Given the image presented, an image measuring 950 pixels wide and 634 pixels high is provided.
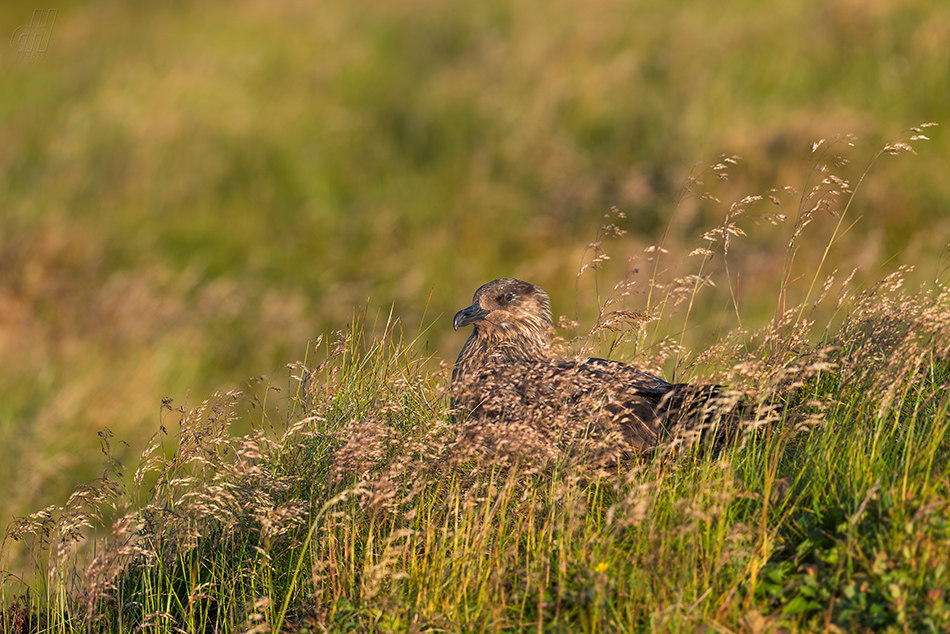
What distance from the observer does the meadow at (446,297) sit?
2920mm

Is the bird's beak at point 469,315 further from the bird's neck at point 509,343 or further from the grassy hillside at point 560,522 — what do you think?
the grassy hillside at point 560,522

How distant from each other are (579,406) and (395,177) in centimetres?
902

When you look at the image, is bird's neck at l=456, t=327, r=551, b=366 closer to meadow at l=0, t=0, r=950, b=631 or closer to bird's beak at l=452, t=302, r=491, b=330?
bird's beak at l=452, t=302, r=491, b=330

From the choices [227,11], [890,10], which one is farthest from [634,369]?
[227,11]

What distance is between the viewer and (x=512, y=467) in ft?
10.5

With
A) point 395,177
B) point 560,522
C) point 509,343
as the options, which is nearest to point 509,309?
point 509,343

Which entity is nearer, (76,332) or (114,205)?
(76,332)

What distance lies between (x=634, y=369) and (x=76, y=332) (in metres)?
8.65

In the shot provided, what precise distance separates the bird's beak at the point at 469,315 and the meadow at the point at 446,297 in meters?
0.35

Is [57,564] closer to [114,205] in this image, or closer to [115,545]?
[115,545]

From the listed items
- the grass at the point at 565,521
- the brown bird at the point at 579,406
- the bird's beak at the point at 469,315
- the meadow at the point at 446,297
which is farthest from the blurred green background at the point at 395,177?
the grass at the point at 565,521

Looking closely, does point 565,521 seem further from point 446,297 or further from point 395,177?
point 395,177

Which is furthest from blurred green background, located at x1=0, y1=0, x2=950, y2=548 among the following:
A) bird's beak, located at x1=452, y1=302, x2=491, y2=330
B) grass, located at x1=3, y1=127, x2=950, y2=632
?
grass, located at x1=3, y1=127, x2=950, y2=632

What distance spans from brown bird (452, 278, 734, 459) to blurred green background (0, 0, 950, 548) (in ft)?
16.4
